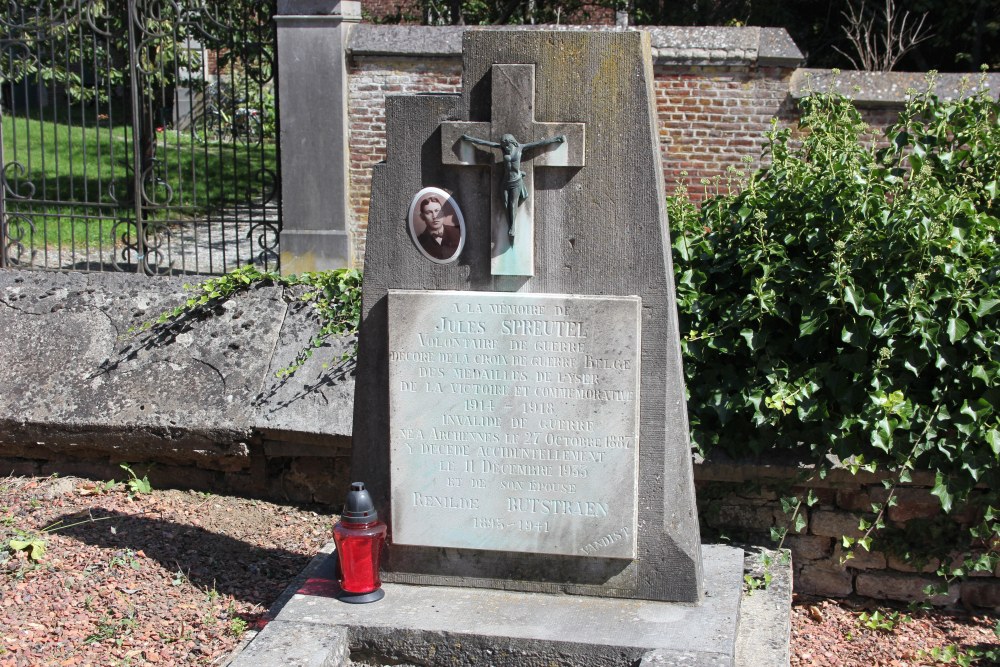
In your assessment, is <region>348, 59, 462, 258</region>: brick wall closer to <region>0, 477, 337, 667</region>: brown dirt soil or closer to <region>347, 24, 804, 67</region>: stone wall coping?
<region>347, 24, 804, 67</region>: stone wall coping

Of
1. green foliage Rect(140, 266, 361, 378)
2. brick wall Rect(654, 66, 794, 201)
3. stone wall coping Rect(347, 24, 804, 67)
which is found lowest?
green foliage Rect(140, 266, 361, 378)

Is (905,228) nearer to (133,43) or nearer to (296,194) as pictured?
(296,194)

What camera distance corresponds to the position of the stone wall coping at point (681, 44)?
8492mm

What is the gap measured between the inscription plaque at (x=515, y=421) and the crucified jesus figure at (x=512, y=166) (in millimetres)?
326

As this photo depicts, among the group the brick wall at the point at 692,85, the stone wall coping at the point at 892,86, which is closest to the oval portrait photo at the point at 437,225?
the brick wall at the point at 692,85

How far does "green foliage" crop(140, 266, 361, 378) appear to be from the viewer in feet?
18.2

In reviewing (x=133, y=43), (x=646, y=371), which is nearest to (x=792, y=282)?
(x=646, y=371)

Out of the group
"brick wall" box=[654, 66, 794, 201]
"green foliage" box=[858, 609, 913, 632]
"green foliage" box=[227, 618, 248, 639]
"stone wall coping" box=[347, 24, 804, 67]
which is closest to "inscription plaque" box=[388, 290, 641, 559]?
"green foliage" box=[227, 618, 248, 639]

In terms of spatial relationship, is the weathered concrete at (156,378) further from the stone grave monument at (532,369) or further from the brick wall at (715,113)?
the brick wall at (715,113)

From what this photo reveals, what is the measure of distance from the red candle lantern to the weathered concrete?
1359 millimetres

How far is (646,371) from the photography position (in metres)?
3.66

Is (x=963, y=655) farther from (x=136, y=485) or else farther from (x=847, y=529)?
(x=136, y=485)

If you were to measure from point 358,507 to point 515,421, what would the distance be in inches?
25.2

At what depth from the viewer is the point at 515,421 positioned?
372 centimetres
